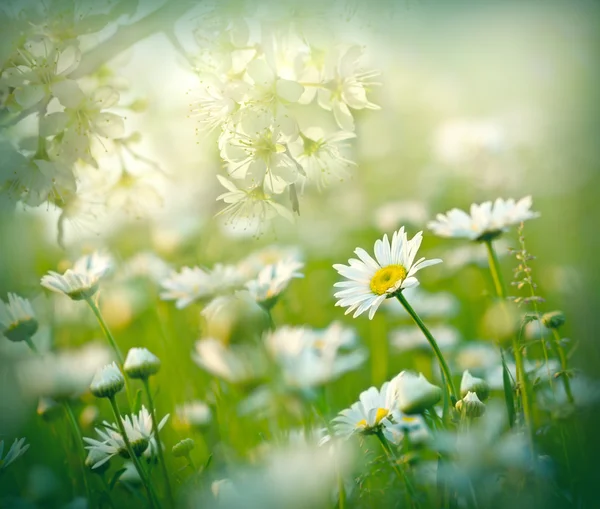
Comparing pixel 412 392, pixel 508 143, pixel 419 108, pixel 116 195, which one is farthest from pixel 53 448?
pixel 419 108

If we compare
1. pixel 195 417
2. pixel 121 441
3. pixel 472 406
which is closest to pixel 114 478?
pixel 121 441

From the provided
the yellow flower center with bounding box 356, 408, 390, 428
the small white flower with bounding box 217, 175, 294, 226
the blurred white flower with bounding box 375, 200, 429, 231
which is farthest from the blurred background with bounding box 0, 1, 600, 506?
the yellow flower center with bounding box 356, 408, 390, 428

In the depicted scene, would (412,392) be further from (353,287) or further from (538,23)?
(538,23)

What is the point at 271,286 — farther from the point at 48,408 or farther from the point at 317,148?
the point at 48,408

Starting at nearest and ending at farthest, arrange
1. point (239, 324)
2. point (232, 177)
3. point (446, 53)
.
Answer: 1. point (239, 324)
2. point (232, 177)
3. point (446, 53)

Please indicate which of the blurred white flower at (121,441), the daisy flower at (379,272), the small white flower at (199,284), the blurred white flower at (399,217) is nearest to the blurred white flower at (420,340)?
the blurred white flower at (399,217)

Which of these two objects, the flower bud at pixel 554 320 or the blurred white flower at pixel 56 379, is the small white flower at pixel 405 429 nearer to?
the flower bud at pixel 554 320
